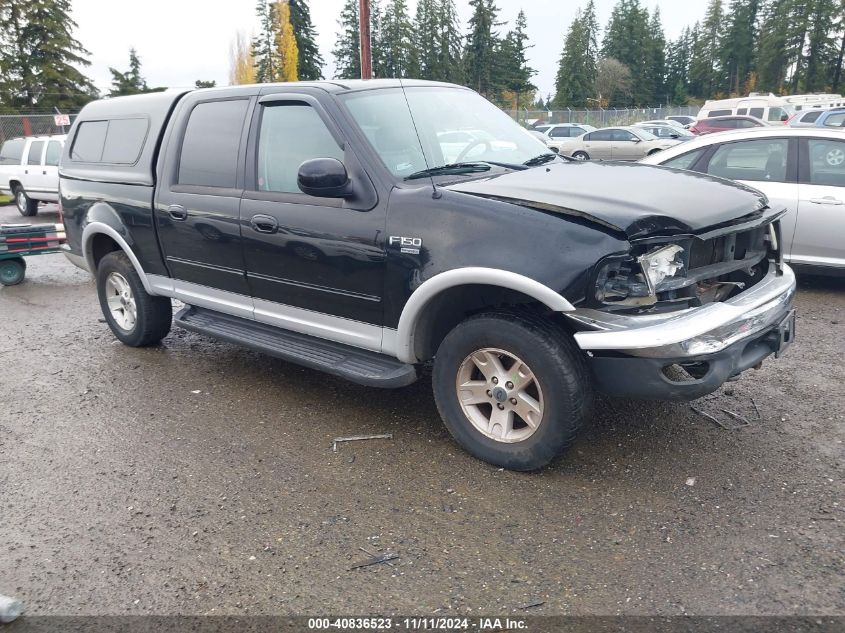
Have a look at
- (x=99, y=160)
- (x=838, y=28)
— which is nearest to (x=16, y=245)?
(x=99, y=160)

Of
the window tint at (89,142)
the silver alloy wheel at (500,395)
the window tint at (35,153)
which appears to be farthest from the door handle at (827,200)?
the window tint at (35,153)

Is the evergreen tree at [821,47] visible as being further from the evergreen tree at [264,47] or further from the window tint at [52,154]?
the window tint at [52,154]

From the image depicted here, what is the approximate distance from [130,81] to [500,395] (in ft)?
216

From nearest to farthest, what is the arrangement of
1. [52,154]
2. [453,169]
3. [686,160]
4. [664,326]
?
[664,326] < [453,169] < [686,160] < [52,154]

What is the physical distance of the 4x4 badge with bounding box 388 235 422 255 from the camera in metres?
3.58

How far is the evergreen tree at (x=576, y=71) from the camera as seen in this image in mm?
83312

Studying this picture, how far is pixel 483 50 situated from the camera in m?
71.3

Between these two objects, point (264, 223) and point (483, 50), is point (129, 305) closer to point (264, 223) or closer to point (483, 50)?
point (264, 223)

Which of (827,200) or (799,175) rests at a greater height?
(799,175)

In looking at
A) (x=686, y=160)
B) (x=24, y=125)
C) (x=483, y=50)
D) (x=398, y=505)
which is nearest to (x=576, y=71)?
(x=483, y=50)

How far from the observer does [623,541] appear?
9.77ft

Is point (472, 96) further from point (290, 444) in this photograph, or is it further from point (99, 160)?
point (99, 160)

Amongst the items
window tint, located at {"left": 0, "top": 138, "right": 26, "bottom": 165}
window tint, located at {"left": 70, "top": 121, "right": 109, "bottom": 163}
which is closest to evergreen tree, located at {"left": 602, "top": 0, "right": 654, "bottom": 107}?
window tint, located at {"left": 0, "top": 138, "right": 26, "bottom": 165}

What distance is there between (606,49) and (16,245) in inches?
3758
